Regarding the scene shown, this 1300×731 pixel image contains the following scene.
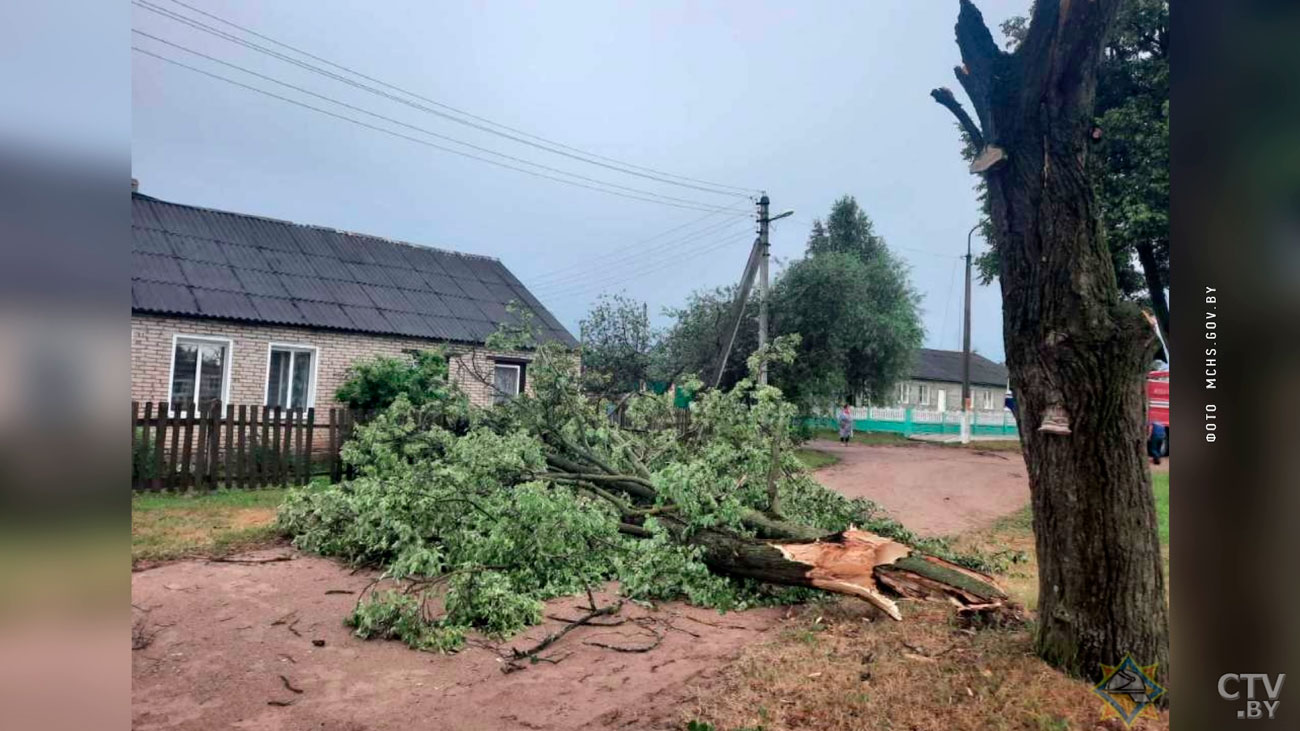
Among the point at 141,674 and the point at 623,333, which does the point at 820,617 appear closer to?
the point at 141,674

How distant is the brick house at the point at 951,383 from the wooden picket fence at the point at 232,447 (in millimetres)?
33347

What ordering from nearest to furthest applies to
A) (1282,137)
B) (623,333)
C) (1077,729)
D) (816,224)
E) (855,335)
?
(1282,137) → (1077,729) → (623,333) → (855,335) → (816,224)

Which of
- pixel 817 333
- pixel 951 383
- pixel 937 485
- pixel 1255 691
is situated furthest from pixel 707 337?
pixel 951 383

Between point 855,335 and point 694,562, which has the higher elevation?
point 855,335

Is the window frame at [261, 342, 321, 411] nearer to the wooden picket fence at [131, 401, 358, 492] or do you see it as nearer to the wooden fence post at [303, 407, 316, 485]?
the wooden picket fence at [131, 401, 358, 492]

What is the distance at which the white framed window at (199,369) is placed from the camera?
479 inches

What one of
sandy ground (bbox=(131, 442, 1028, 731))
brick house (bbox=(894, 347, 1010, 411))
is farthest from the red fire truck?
brick house (bbox=(894, 347, 1010, 411))

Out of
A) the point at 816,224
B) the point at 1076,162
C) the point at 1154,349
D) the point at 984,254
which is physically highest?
the point at 816,224

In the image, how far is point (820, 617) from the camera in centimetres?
482

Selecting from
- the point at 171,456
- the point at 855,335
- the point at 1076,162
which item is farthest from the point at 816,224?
the point at 1076,162

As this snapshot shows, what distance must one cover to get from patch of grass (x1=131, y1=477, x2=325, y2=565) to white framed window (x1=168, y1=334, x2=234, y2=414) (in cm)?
311

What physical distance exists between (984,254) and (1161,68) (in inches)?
280

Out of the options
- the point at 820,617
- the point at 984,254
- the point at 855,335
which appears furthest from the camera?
the point at 855,335

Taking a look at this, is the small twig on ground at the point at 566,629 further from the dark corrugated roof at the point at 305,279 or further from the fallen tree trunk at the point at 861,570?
the dark corrugated roof at the point at 305,279
